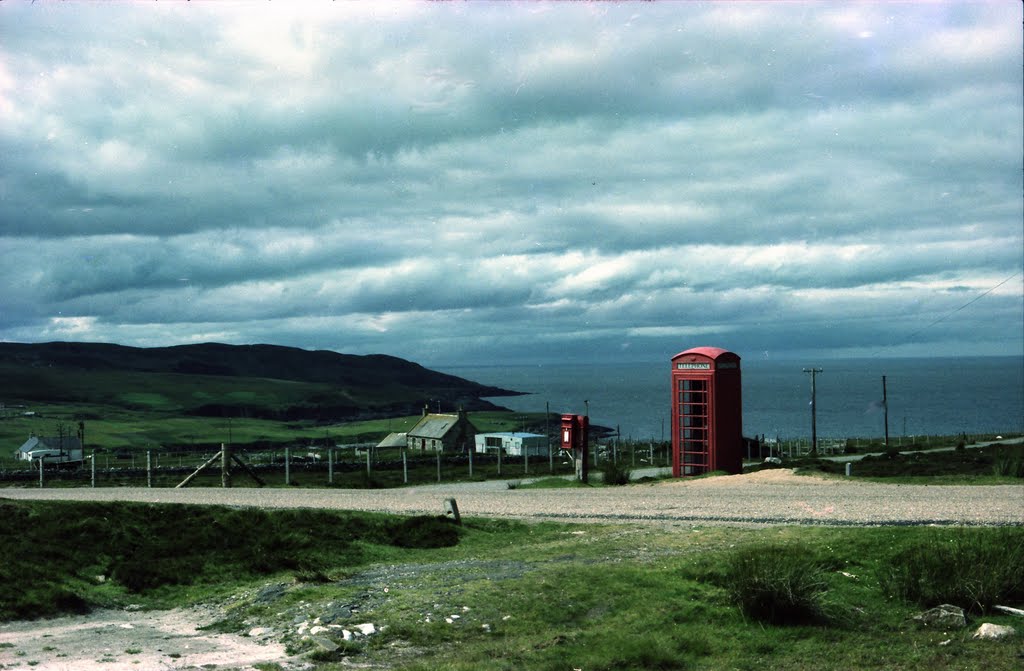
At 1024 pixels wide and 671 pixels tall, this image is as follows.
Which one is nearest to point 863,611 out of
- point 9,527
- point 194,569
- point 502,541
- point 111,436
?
point 502,541

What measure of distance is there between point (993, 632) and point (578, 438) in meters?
22.1

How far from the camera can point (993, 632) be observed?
1082cm

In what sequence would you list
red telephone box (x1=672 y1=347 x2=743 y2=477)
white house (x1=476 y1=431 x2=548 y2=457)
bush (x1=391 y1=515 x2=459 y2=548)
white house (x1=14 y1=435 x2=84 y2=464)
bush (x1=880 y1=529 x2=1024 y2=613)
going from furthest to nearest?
white house (x1=476 y1=431 x2=548 y2=457) < white house (x1=14 y1=435 x2=84 y2=464) < red telephone box (x1=672 y1=347 x2=743 y2=477) < bush (x1=391 y1=515 x2=459 y2=548) < bush (x1=880 y1=529 x2=1024 y2=613)

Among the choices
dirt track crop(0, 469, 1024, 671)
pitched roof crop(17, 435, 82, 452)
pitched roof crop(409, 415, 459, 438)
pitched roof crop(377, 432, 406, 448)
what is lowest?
pitched roof crop(377, 432, 406, 448)

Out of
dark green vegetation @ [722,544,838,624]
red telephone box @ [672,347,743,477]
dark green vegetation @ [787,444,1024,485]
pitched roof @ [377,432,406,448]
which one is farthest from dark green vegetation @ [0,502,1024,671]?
pitched roof @ [377,432,406,448]

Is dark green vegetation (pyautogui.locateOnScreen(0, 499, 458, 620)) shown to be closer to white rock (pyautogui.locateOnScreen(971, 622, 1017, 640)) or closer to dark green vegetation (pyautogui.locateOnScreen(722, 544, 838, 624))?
dark green vegetation (pyautogui.locateOnScreen(722, 544, 838, 624))

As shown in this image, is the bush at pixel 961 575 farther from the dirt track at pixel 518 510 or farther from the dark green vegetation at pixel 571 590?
the dirt track at pixel 518 510

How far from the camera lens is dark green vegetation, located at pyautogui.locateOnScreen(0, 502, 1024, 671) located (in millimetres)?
10680

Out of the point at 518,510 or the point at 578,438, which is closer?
the point at 518,510

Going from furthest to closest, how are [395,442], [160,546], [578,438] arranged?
[395,442]
[578,438]
[160,546]

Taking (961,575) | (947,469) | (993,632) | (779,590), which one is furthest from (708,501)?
(947,469)

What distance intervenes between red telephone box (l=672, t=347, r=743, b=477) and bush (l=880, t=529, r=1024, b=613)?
Answer: 1923 cm

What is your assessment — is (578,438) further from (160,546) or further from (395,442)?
(395,442)

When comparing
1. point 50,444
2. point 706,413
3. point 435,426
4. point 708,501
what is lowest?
point 50,444
